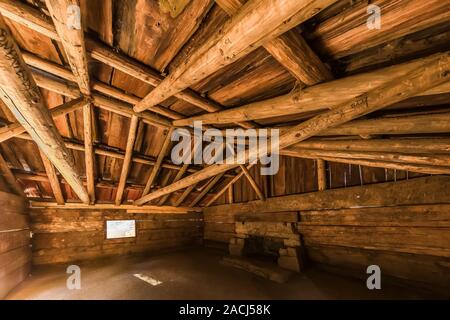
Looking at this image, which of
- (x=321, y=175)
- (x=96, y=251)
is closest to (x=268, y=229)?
(x=321, y=175)

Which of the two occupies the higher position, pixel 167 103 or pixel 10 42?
pixel 167 103

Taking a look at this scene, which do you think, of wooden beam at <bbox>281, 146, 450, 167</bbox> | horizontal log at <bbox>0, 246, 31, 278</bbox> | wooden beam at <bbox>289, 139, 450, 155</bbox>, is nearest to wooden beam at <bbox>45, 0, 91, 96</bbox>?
wooden beam at <bbox>289, 139, 450, 155</bbox>

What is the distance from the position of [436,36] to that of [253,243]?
5760mm

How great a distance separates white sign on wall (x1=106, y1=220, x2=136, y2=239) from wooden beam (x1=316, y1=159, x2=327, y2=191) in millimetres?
5305

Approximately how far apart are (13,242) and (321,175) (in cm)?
622

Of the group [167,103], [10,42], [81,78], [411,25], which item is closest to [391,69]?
[411,25]

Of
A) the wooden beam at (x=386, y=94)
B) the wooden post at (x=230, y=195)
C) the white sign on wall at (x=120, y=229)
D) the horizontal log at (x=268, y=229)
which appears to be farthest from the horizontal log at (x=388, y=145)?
the white sign on wall at (x=120, y=229)

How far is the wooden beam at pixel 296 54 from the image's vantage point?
1300 mm

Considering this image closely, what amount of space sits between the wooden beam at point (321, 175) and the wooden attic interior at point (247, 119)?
1.2 inches

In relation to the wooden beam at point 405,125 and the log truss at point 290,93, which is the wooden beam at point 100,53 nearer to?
the log truss at point 290,93

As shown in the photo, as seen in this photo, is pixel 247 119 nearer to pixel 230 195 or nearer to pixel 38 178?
pixel 230 195

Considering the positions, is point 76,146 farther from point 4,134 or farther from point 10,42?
point 10,42

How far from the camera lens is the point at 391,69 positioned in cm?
147

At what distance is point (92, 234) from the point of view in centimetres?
573
